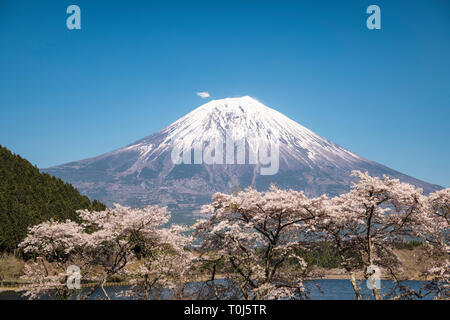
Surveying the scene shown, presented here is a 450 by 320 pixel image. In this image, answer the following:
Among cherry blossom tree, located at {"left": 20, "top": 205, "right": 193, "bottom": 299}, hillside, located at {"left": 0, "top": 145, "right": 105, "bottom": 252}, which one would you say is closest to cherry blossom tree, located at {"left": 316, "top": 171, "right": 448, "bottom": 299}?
cherry blossom tree, located at {"left": 20, "top": 205, "right": 193, "bottom": 299}

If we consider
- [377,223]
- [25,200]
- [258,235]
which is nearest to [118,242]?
[258,235]

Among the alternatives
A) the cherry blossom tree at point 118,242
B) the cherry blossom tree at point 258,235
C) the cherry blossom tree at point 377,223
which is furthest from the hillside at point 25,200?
the cherry blossom tree at point 377,223

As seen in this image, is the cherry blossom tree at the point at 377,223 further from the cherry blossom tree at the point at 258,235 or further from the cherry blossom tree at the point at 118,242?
the cherry blossom tree at the point at 118,242

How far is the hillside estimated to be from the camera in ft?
169

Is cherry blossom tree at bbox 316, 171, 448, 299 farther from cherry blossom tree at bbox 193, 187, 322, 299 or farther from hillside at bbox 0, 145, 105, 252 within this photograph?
hillside at bbox 0, 145, 105, 252

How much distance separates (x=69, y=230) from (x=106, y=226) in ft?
9.41

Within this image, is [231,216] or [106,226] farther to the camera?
[106,226]

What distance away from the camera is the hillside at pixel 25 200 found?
5151 cm

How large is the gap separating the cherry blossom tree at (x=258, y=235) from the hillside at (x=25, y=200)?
4376 cm

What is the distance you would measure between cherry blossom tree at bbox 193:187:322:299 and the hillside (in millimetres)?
43764

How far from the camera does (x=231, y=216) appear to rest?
1602 centimetres
